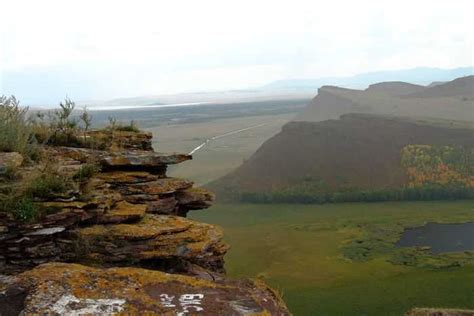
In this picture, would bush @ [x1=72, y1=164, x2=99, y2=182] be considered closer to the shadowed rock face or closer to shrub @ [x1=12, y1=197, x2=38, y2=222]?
the shadowed rock face

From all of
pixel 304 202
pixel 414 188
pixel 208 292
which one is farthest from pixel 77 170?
pixel 414 188

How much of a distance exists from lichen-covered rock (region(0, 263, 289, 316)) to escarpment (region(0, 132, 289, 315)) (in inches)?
0.8

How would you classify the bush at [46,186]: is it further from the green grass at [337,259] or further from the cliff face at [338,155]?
the cliff face at [338,155]

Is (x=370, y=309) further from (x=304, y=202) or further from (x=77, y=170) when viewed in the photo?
(x=304, y=202)

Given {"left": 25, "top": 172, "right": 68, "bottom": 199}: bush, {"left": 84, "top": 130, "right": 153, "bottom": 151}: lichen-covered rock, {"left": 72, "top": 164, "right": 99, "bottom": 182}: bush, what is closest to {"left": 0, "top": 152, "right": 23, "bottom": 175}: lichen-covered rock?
{"left": 25, "top": 172, "right": 68, "bottom": 199}: bush

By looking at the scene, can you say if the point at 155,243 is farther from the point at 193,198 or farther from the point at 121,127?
the point at 121,127

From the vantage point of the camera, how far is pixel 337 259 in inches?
2261

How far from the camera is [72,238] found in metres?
11.5

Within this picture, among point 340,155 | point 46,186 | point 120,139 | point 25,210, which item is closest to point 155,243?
point 46,186

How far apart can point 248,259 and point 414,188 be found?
50.4 m

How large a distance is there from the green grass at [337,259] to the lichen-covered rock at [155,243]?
94.0ft

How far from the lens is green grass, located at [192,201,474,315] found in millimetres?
41875

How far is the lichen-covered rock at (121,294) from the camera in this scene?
358 inches

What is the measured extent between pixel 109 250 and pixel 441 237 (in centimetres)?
6355
